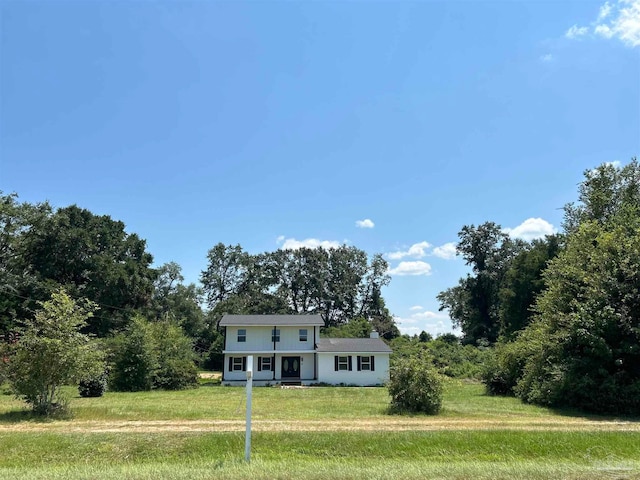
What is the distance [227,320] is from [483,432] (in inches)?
1067

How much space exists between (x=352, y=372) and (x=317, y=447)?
2497cm

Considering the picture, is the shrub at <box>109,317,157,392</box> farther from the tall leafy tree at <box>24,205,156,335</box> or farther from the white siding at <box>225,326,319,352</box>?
the tall leafy tree at <box>24,205,156,335</box>

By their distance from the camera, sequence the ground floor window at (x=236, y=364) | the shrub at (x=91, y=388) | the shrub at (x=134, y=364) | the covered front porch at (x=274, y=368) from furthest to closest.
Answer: the ground floor window at (x=236, y=364) < the covered front porch at (x=274, y=368) < the shrub at (x=134, y=364) < the shrub at (x=91, y=388)

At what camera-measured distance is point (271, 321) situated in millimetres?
35781

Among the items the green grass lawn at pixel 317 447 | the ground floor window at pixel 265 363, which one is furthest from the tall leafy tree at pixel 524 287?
the green grass lawn at pixel 317 447

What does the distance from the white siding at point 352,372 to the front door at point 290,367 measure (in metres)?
2.03

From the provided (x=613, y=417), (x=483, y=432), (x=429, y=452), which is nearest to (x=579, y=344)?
(x=613, y=417)

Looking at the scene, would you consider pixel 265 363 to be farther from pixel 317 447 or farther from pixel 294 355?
pixel 317 447

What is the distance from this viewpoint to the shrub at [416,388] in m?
15.8

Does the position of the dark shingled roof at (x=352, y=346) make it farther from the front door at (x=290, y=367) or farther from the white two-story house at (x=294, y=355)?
the front door at (x=290, y=367)

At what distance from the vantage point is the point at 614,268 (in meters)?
17.8

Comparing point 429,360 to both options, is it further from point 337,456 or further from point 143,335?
point 143,335

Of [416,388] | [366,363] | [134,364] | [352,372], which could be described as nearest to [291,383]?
[352,372]

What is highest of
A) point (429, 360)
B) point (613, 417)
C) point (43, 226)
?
point (43, 226)
